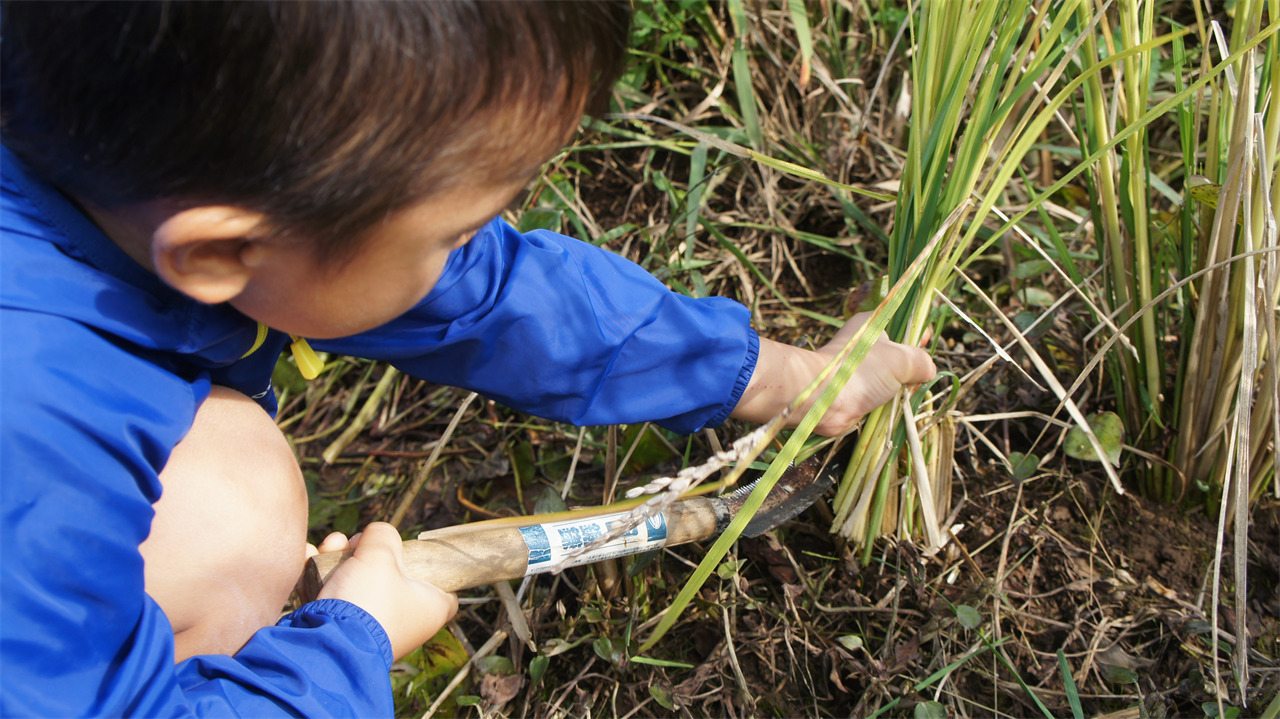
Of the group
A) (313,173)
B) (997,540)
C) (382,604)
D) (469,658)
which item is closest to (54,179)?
(313,173)

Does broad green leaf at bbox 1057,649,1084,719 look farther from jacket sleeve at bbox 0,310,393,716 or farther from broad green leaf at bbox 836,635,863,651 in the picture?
jacket sleeve at bbox 0,310,393,716

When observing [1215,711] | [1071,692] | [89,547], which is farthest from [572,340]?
[1215,711]

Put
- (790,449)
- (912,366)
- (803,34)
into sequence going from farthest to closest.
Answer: (803,34) < (912,366) < (790,449)

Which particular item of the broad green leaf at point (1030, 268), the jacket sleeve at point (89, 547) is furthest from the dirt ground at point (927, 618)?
the jacket sleeve at point (89, 547)

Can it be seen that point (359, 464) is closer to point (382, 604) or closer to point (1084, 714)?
point (382, 604)

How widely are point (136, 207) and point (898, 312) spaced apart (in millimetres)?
892

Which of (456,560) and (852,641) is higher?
(456,560)

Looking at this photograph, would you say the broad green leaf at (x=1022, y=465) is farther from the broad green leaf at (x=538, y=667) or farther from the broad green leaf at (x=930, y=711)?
the broad green leaf at (x=538, y=667)

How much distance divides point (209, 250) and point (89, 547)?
0.28 metres

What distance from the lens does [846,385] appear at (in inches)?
44.1

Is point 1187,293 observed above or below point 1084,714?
above

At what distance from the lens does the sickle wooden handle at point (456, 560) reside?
3.21 feet

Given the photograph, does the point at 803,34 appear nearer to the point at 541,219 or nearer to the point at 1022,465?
the point at 541,219

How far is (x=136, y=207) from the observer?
2.42 ft
